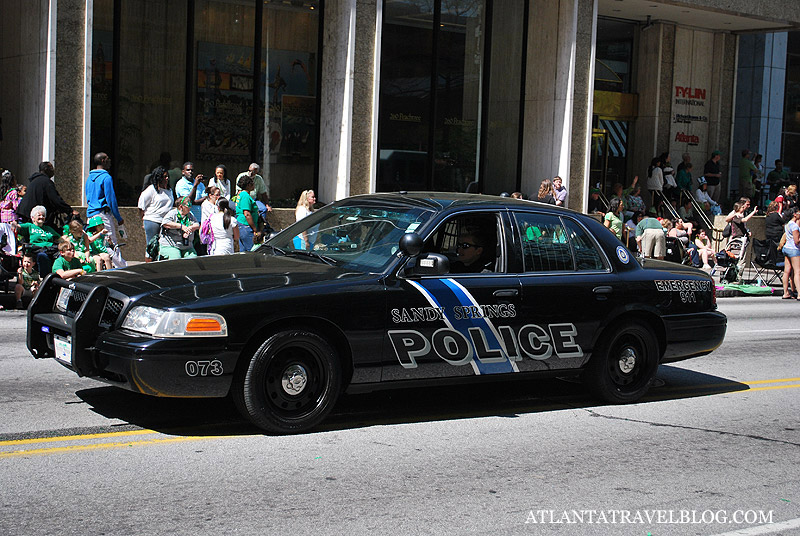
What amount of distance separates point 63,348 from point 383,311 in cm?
219

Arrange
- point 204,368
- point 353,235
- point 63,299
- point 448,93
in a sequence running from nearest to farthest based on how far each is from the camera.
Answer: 1. point 204,368
2. point 63,299
3. point 353,235
4. point 448,93

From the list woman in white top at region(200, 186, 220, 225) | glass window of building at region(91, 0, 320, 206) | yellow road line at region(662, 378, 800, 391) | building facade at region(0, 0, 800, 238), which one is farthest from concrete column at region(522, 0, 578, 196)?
yellow road line at region(662, 378, 800, 391)

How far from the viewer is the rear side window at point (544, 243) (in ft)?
25.5

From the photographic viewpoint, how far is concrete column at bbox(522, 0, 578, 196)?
76.3 ft

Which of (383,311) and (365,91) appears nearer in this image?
(383,311)

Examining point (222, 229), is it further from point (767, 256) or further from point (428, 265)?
point (767, 256)

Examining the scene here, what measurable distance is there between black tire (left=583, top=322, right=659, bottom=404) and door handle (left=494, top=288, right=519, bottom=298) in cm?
106

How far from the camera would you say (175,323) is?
616cm

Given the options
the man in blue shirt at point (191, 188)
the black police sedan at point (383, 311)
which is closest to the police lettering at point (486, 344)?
the black police sedan at point (383, 311)

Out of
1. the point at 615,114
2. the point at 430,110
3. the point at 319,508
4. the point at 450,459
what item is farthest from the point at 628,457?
the point at 615,114

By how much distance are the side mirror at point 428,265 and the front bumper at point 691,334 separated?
2.44 m

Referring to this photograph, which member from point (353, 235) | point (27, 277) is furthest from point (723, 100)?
point (353, 235)

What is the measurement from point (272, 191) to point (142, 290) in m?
14.2

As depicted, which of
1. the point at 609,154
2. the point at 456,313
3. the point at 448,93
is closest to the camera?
the point at 456,313
